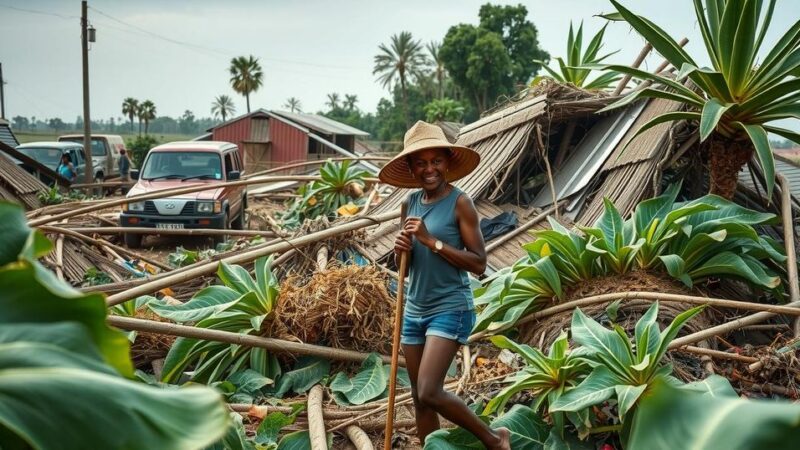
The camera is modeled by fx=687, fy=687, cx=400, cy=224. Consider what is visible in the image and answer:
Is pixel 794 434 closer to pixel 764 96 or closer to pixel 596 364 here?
pixel 596 364

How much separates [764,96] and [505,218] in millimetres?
2492

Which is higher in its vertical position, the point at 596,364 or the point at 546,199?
the point at 546,199

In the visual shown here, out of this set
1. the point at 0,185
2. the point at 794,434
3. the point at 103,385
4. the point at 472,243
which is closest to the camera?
the point at 794,434

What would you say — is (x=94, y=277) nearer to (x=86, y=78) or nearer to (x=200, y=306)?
(x=200, y=306)

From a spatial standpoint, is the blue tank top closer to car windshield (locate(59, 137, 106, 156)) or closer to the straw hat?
the straw hat

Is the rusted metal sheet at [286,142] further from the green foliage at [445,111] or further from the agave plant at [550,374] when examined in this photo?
the agave plant at [550,374]

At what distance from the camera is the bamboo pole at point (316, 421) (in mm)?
3485

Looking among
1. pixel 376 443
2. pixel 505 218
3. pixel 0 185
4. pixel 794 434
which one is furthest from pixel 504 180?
pixel 0 185

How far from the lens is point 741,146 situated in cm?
491

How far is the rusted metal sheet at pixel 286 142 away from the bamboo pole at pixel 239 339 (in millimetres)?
25877

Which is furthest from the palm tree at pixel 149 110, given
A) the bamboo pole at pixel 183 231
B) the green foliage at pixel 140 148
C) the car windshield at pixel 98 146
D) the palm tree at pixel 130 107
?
the bamboo pole at pixel 183 231

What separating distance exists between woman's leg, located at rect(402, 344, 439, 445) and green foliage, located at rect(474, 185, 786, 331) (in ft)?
4.10

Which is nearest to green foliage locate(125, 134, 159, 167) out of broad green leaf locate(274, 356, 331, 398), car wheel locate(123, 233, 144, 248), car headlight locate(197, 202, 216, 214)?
car wheel locate(123, 233, 144, 248)

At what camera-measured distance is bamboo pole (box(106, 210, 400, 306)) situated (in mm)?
4043
